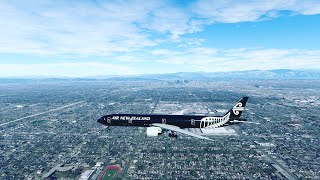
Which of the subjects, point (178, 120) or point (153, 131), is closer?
point (153, 131)

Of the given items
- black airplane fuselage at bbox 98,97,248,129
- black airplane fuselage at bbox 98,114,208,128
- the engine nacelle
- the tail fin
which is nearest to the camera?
the engine nacelle

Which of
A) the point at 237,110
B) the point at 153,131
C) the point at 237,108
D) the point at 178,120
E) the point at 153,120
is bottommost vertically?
the point at 153,131

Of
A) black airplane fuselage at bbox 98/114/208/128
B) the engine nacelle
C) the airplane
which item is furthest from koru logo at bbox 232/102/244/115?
the engine nacelle

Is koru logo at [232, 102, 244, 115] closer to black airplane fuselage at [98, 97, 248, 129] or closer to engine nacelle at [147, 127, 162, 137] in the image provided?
black airplane fuselage at [98, 97, 248, 129]

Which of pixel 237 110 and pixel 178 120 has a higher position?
pixel 237 110

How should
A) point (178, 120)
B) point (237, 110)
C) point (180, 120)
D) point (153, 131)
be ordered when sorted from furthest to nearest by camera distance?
point (237, 110) → point (178, 120) → point (180, 120) → point (153, 131)

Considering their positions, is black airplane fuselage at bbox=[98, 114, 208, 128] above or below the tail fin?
below

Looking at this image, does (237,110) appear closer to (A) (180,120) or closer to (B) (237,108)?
(B) (237,108)

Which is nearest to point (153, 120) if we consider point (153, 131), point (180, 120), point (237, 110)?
point (153, 131)

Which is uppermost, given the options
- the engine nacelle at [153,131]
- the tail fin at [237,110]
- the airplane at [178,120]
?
the tail fin at [237,110]

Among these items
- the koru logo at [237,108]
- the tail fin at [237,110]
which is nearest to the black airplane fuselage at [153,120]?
the tail fin at [237,110]

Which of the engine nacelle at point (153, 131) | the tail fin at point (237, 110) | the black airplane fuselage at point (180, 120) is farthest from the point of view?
the tail fin at point (237, 110)

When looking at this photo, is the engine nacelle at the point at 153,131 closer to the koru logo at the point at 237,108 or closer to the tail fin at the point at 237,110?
the tail fin at the point at 237,110

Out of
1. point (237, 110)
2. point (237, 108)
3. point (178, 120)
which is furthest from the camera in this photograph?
point (237, 110)
